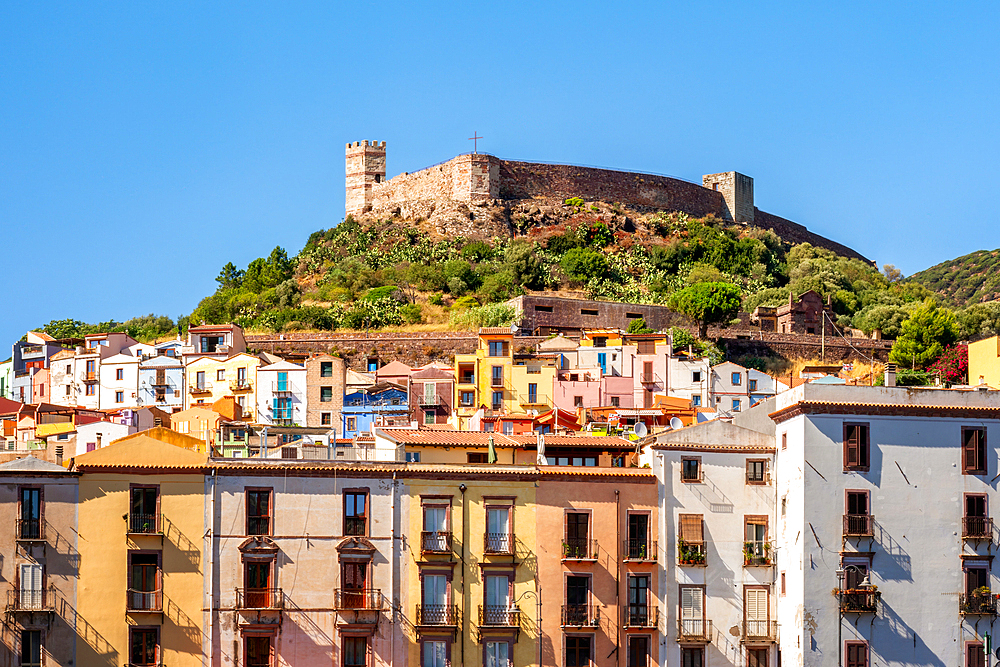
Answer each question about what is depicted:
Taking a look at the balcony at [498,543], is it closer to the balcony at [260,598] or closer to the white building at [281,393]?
the balcony at [260,598]

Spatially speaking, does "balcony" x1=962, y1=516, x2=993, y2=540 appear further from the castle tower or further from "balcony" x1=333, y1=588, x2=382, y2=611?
the castle tower

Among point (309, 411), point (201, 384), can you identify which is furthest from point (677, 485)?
point (201, 384)

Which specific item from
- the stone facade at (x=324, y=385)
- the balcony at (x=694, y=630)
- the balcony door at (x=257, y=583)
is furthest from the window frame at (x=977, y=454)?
the stone facade at (x=324, y=385)

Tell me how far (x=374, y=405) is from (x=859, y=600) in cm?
2972

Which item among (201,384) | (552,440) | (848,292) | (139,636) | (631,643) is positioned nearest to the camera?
(139,636)

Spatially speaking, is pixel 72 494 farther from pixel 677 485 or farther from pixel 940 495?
pixel 940 495

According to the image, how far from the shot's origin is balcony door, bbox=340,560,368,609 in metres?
43.6

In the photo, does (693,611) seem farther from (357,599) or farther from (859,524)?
(357,599)

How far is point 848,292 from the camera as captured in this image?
110125mm

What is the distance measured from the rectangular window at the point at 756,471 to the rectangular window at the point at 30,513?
20.2 m

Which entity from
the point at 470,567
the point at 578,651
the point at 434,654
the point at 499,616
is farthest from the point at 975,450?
the point at 434,654

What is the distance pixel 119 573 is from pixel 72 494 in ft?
8.08

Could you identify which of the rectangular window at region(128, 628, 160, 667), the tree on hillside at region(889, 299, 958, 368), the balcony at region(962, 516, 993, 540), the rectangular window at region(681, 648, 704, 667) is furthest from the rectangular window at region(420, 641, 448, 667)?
the tree on hillside at region(889, 299, 958, 368)

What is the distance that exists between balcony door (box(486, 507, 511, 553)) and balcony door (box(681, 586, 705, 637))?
210 inches
